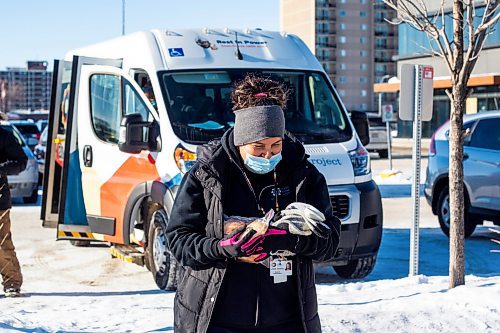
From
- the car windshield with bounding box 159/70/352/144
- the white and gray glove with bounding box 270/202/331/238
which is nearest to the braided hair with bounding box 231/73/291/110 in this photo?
the white and gray glove with bounding box 270/202/331/238

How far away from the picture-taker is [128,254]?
9.02m

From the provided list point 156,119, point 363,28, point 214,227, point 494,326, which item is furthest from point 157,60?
point 363,28

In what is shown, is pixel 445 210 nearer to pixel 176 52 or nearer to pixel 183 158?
pixel 176 52

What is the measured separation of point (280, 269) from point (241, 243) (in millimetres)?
308

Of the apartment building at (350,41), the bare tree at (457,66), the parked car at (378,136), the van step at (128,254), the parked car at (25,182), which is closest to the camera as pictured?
the bare tree at (457,66)

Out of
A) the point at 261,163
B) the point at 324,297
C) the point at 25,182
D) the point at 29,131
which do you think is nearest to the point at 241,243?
the point at 261,163

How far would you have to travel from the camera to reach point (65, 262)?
1025 centimetres

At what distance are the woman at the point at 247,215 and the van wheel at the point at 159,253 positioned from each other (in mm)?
4420

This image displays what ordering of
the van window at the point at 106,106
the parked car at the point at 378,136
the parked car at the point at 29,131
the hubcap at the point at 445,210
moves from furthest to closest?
the parked car at the point at 378,136 → the parked car at the point at 29,131 → the hubcap at the point at 445,210 → the van window at the point at 106,106

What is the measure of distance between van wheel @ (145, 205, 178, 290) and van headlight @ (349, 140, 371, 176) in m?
1.93

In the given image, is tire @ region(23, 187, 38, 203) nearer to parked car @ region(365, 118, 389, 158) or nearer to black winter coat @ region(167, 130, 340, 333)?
black winter coat @ region(167, 130, 340, 333)

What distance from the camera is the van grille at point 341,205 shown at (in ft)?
26.8

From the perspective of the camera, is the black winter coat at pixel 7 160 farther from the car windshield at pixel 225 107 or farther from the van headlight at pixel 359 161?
the van headlight at pixel 359 161

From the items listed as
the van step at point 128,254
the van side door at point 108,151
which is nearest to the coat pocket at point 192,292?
the van side door at point 108,151
